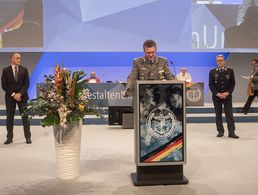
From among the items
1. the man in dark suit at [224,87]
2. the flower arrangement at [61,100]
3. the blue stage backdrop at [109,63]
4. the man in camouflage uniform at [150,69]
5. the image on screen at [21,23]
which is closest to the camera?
the flower arrangement at [61,100]

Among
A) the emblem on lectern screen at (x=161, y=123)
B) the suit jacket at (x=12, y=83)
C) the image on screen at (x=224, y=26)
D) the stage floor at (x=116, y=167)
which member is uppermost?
the image on screen at (x=224, y=26)

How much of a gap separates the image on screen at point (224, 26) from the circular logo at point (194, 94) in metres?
1.87

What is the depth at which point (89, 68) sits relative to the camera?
1298cm

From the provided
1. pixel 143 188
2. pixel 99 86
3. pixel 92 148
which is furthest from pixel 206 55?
pixel 143 188

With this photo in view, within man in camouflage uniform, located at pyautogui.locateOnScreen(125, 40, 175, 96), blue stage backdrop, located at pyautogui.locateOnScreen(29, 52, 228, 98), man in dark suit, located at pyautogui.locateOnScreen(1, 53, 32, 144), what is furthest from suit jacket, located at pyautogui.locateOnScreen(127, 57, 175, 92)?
blue stage backdrop, located at pyautogui.locateOnScreen(29, 52, 228, 98)

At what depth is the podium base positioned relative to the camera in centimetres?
424

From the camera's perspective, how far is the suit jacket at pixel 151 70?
4.56m

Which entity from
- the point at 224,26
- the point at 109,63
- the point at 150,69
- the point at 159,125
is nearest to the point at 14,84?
the point at 150,69

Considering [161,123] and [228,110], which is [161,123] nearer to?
[161,123]

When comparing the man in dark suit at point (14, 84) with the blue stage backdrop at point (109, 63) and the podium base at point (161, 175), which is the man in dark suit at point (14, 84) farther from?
the blue stage backdrop at point (109, 63)

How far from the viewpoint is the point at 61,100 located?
4.35 meters

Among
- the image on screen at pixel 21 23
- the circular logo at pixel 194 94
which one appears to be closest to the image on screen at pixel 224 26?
the circular logo at pixel 194 94

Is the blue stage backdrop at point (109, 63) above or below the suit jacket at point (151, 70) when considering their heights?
above

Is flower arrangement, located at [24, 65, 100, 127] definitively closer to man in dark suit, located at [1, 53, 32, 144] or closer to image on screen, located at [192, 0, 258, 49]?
man in dark suit, located at [1, 53, 32, 144]
